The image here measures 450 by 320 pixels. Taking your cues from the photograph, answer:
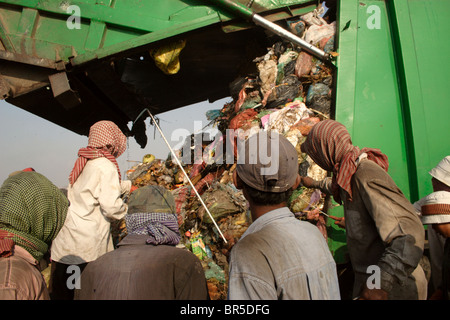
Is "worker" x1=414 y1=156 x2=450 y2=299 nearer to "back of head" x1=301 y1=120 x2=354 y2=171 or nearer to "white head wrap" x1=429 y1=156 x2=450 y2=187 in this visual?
"white head wrap" x1=429 y1=156 x2=450 y2=187

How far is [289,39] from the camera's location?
3500 mm

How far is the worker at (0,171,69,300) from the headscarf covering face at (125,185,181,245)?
1.75 feet

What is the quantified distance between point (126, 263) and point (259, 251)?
2.49 feet

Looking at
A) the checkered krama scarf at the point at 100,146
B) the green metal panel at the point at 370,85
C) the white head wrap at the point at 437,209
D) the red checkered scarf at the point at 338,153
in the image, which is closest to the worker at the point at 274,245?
the red checkered scarf at the point at 338,153

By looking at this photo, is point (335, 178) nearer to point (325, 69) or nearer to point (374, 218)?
point (374, 218)

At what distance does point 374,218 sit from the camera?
166 cm

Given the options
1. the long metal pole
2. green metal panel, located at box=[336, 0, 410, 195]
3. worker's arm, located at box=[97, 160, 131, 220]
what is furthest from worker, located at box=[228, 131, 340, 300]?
the long metal pole

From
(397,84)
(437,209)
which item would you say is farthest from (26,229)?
(397,84)

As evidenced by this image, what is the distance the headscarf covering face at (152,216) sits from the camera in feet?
5.50

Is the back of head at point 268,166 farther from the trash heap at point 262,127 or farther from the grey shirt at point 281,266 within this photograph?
the trash heap at point 262,127

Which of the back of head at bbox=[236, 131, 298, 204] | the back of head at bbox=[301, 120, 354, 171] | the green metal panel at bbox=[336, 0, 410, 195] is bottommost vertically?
the back of head at bbox=[236, 131, 298, 204]

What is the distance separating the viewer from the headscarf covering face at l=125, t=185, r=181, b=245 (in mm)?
1678

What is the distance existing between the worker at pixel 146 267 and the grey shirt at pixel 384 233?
974mm

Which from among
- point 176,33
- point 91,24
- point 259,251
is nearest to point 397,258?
point 259,251
